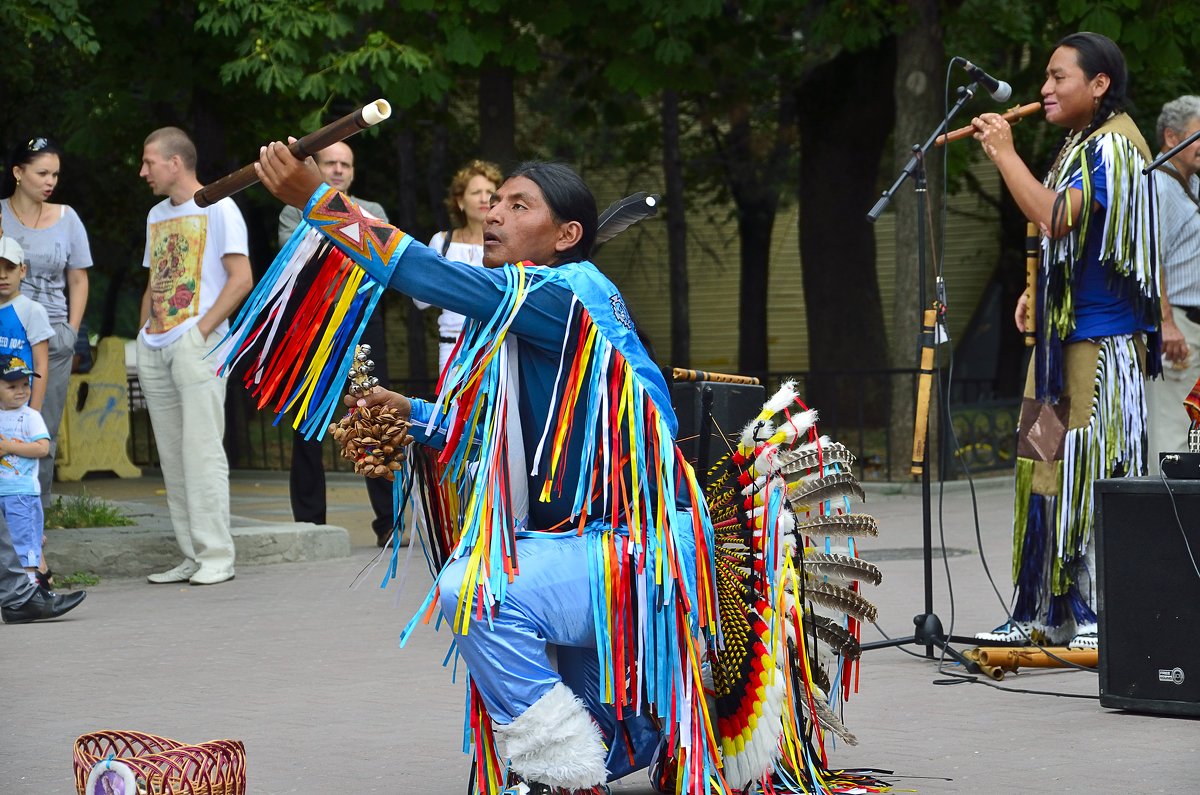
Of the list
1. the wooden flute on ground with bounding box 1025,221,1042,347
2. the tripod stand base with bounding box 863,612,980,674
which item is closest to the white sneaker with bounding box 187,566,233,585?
the tripod stand base with bounding box 863,612,980,674

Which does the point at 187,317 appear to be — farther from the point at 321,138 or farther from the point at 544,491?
the point at 321,138

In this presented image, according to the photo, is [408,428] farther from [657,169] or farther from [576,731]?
[657,169]

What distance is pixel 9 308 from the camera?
26.4 ft

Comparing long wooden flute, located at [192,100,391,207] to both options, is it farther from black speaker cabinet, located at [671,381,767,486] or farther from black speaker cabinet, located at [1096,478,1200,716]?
black speaker cabinet, located at [1096,478,1200,716]

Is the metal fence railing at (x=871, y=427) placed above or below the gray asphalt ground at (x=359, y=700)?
above

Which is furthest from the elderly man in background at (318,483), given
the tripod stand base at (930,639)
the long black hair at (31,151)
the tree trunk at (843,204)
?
the tree trunk at (843,204)

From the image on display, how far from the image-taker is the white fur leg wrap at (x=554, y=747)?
3828 mm

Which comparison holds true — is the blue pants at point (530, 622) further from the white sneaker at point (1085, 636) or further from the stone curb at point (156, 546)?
the stone curb at point (156, 546)

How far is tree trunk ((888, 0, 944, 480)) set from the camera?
13859 millimetres

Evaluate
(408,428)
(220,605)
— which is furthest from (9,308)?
(408,428)

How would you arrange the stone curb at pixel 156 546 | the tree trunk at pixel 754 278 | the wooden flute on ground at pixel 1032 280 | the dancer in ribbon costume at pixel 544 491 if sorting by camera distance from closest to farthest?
the dancer in ribbon costume at pixel 544 491 < the wooden flute on ground at pixel 1032 280 < the stone curb at pixel 156 546 < the tree trunk at pixel 754 278

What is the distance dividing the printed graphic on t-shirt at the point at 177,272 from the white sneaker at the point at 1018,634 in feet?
14.3

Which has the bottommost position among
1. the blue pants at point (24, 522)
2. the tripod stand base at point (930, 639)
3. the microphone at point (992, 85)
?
the tripod stand base at point (930, 639)

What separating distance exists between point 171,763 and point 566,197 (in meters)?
1.65
